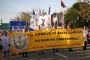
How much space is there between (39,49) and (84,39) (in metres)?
3.73

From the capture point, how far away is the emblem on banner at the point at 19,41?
19.7 metres

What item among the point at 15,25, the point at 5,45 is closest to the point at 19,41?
the point at 5,45

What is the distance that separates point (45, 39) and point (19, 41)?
2.00 meters

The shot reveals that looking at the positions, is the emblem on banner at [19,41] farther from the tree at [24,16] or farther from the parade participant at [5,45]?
the tree at [24,16]

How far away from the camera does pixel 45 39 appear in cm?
2088

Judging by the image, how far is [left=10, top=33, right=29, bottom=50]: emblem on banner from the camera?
774 inches

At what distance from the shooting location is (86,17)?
214ft

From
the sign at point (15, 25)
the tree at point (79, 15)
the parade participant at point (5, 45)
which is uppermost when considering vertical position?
the tree at point (79, 15)

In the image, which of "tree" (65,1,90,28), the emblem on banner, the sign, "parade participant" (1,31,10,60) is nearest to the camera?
"parade participant" (1,31,10,60)

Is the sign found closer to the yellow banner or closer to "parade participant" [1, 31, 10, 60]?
the yellow banner

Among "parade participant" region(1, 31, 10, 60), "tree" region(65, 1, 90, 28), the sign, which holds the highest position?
"tree" region(65, 1, 90, 28)

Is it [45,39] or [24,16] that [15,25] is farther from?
[24,16]

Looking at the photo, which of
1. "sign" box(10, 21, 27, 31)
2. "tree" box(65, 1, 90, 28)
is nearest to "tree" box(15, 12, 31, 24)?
"tree" box(65, 1, 90, 28)

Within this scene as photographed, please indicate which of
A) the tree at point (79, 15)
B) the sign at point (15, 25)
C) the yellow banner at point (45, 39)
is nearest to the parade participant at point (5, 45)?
the yellow banner at point (45, 39)
